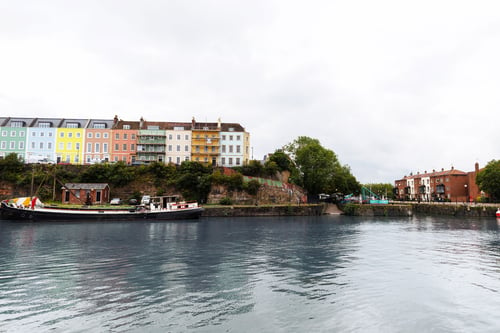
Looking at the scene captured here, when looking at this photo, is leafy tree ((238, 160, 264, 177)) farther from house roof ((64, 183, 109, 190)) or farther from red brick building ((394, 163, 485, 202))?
red brick building ((394, 163, 485, 202))

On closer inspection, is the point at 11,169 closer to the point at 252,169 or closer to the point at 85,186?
the point at 85,186

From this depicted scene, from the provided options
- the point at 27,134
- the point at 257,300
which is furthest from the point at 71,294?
the point at 27,134

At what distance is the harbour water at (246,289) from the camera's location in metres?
9.55

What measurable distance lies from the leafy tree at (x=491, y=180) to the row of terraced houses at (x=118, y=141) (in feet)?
193

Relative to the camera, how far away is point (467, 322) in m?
9.85

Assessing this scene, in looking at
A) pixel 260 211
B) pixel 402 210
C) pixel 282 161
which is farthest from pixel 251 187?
pixel 402 210

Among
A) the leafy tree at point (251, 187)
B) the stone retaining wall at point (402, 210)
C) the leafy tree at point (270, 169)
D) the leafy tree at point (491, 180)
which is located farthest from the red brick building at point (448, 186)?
the leafy tree at point (251, 187)

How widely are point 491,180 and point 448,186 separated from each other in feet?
127

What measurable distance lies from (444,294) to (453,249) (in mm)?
13311

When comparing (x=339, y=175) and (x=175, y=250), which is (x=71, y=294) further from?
(x=339, y=175)

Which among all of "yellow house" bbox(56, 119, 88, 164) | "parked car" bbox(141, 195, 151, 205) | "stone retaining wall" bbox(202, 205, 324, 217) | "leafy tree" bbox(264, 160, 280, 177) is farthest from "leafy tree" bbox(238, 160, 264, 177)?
"yellow house" bbox(56, 119, 88, 164)

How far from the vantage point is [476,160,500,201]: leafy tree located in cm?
7306

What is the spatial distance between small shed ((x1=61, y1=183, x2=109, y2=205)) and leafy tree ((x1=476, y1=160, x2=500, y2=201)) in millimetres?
85961

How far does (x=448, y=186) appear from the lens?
11006cm
